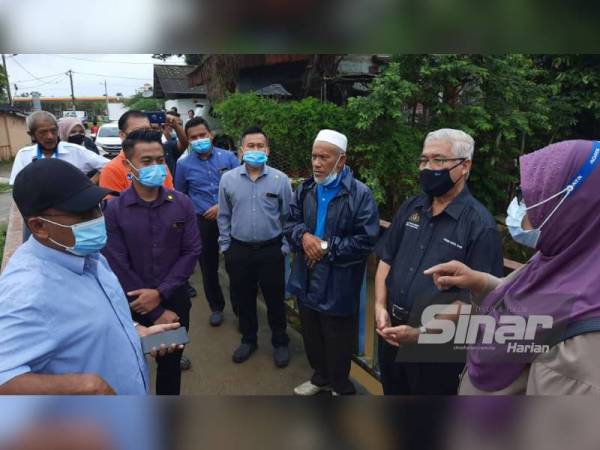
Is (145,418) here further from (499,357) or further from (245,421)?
(499,357)

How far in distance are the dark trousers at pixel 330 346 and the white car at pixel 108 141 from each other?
562 inches

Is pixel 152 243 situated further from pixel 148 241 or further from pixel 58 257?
pixel 58 257

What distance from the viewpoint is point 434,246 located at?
6.45 ft

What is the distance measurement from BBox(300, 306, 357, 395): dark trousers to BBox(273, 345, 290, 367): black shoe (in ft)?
1.44

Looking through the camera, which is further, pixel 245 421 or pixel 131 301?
pixel 131 301

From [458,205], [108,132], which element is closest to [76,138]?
[458,205]

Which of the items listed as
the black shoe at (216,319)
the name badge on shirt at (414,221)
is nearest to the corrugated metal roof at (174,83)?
the black shoe at (216,319)

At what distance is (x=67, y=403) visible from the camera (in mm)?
452

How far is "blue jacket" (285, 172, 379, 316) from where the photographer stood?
2596 mm

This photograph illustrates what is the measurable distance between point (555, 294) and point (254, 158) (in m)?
2.59

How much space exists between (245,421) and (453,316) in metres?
1.53

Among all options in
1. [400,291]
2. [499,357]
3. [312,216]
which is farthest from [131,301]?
[499,357]

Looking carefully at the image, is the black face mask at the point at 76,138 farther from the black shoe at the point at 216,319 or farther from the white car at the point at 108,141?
the white car at the point at 108,141

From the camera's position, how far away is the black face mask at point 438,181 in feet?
6.61
